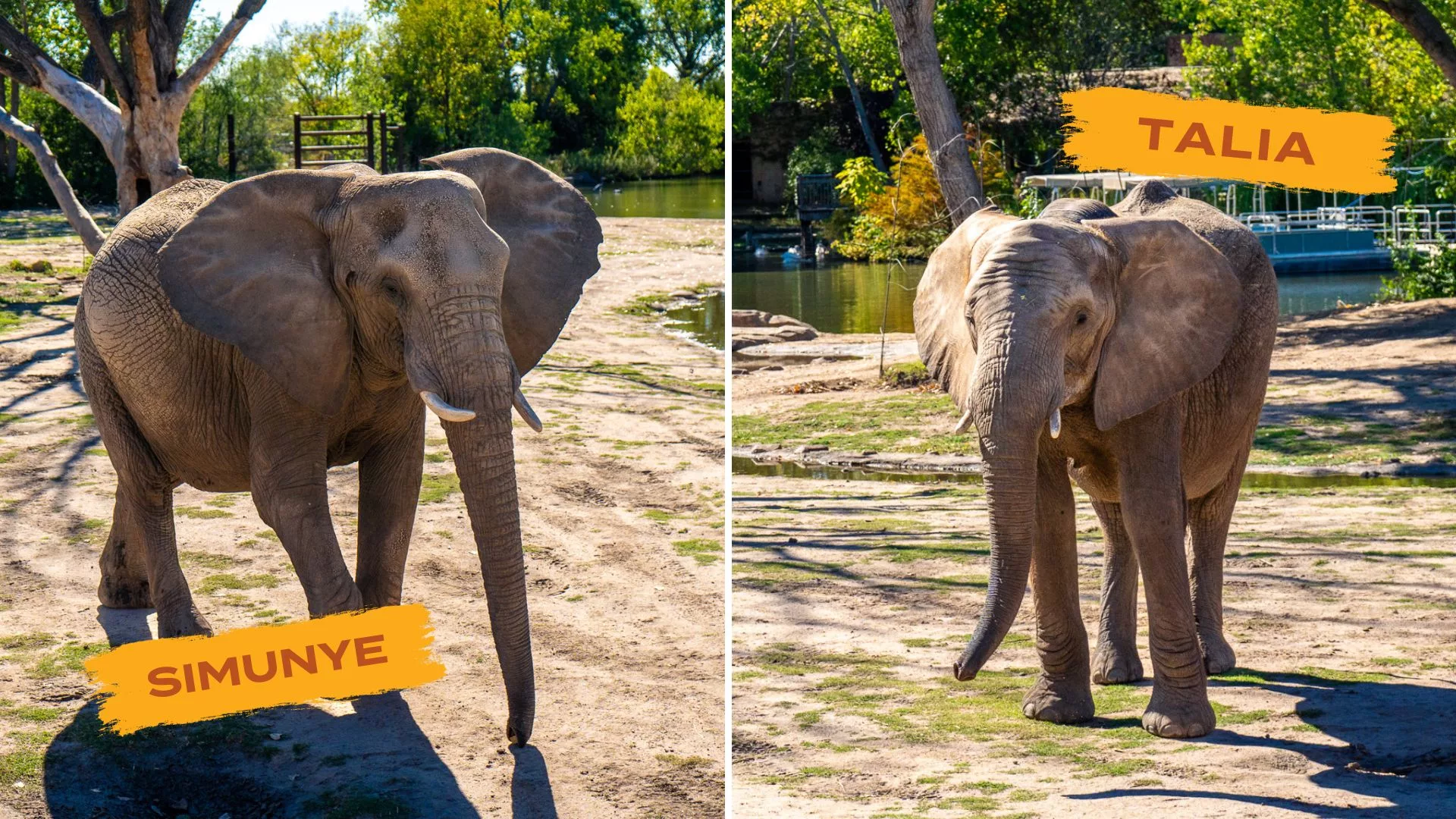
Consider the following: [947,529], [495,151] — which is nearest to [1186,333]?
[495,151]

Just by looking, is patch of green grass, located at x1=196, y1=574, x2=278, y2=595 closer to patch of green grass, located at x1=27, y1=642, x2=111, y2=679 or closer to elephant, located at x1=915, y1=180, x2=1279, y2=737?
patch of green grass, located at x1=27, y1=642, x2=111, y2=679

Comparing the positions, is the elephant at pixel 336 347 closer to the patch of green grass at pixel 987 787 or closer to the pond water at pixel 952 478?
the patch of green grass at pixel 987 787

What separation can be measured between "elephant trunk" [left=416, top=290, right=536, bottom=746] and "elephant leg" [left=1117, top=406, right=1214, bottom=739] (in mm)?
2113

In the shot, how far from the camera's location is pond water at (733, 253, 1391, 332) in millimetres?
24438

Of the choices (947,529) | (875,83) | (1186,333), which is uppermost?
(875,83)

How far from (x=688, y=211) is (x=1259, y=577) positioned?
27347 millimetres

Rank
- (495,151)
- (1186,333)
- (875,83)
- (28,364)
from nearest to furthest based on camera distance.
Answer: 1. (1186,333)
2. (495,151)
3. (28,364)
4. (875,83)

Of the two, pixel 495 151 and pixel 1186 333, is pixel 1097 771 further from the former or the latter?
pixel 495 151

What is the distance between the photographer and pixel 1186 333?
17.5 feet

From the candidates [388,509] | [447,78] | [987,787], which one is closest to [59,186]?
[388,509]

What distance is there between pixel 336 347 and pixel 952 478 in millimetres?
7405

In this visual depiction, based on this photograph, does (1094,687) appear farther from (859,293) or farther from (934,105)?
(859,293)

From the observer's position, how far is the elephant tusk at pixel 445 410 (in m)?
4.94

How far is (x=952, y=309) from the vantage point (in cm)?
553
